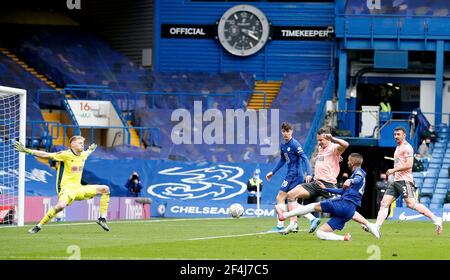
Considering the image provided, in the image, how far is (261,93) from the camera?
52500 millimetres

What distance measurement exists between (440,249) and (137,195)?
76.4ft

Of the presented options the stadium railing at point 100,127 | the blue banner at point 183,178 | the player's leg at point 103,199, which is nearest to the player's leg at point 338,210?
the player's leg at point 103,199

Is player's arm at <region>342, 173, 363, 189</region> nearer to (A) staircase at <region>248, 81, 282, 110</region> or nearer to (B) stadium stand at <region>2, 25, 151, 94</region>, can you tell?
(A) staircase at <region>248, 81, 282, 110</region>

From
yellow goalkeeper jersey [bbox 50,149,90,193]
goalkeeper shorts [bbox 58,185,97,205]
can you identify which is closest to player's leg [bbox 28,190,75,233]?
goalkeeper shorts [bbox 58,185,97,205]

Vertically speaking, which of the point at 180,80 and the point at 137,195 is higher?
the point at 180,80

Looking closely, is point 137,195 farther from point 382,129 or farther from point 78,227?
point 78,227

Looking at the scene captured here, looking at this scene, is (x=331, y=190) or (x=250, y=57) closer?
(x=331, y=190)

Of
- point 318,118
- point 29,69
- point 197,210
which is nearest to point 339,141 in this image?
point 197,210

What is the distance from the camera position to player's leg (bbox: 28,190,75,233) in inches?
990

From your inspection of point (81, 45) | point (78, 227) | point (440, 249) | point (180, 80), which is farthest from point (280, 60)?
point (440, 249)

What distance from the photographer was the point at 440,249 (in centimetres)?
2167

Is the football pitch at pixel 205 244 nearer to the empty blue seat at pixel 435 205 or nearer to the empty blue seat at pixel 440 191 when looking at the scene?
the empty blue seat at pixel 435 205

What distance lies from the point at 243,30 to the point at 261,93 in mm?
3160

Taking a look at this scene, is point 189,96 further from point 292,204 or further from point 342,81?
point 292,204
